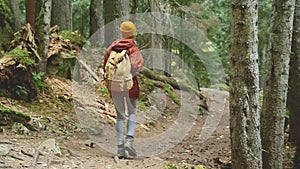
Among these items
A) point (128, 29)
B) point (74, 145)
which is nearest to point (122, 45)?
point (128, 29)

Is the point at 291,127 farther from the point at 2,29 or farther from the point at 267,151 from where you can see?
the point at 2,29

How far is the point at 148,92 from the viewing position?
12008mm

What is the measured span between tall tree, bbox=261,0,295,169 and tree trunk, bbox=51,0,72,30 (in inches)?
313

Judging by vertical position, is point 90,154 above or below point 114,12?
below

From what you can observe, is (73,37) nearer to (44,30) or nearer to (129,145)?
(44,30)

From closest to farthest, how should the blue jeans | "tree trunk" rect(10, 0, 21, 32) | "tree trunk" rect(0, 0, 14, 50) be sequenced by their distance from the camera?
the blue jeans, "tree trunk" rect(0, 0, 14, 50), "tree trunk" rect(10, 0, 21, 32)

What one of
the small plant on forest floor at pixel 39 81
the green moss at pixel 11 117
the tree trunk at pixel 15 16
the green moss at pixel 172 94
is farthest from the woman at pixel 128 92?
the green moss at pixel 172 94

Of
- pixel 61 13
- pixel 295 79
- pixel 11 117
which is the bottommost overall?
pixel 11 117

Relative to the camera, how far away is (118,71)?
234 inches

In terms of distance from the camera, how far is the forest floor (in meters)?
5.35

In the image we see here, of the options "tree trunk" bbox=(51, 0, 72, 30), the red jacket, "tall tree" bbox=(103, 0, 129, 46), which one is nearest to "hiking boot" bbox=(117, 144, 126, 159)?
the red jacket

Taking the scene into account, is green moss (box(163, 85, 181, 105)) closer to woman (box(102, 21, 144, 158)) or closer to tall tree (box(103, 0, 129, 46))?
tall tree (box(103, 0, 129, 46))

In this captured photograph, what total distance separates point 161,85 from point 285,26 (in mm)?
6766

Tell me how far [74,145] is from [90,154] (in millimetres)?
441
